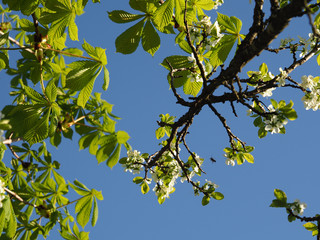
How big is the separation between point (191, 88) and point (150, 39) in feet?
1.85

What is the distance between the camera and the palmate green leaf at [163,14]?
1981 millimetres

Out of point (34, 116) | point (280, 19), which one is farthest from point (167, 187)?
point (280, 19)

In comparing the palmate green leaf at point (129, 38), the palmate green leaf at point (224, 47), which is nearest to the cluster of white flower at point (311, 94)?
the palmate green leaf at point (224, 47)

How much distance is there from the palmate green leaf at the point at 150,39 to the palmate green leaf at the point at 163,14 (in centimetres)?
15

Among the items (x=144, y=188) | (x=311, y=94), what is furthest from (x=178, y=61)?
(x=144, y=188)

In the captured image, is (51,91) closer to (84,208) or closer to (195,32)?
(84,208)

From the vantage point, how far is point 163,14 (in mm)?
2012

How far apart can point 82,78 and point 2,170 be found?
52.3 inches

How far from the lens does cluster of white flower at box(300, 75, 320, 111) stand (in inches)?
80.1

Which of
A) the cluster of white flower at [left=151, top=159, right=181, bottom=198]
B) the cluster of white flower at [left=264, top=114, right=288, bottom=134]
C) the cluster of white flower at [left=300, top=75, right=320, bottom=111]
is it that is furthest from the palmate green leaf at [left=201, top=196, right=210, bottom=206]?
the cluster of white flower at [left=300, top=75, right=320, bottom=111]

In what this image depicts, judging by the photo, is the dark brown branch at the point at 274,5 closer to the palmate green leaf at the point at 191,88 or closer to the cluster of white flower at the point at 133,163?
the palmate green leaf at the point at 191,88

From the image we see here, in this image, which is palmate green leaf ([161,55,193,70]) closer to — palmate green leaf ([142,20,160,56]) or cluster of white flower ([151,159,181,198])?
palmate green leaf ([142,20,160,56])

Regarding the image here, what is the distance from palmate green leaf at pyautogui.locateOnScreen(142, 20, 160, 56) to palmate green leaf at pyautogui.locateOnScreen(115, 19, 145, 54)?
0.15 ft

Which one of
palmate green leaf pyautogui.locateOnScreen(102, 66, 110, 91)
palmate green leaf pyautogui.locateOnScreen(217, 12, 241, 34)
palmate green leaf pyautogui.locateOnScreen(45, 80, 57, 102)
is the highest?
palmate green leaf pyautogui.locateOnScreen(217, 12, 241, 34)
